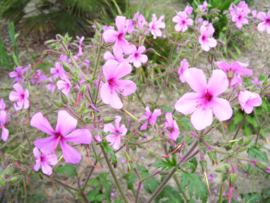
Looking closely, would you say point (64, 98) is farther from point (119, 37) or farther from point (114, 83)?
point (119, 37)

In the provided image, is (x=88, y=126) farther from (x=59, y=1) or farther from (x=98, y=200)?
(x=59, y=1)

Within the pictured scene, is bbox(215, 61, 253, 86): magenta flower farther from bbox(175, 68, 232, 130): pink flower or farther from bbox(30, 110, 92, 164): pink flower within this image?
bbox(30, 110, 92, 164): pink flower

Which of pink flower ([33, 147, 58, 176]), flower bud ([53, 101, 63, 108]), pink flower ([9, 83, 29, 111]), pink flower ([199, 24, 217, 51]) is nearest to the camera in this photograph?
flower bud ([53, 101, 63, 108])

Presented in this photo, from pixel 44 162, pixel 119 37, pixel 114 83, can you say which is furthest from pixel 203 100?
pixel 44 162

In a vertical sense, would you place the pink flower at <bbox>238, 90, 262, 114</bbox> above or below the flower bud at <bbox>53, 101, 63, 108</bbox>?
below

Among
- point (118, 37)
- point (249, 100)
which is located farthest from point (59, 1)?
point (249, 100)

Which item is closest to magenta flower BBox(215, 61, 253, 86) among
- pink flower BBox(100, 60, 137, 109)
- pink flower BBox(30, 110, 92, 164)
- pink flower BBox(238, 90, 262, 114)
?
pink flower BBox(238, 90, 262, 114)

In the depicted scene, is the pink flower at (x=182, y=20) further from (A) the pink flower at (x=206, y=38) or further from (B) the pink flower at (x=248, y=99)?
(B) the pink flower at (x=248, y=99)

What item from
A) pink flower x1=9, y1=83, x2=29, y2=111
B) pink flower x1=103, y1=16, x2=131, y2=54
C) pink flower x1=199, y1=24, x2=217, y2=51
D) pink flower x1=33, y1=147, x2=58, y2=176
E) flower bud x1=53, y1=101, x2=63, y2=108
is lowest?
pink flower x1=33, y1=147, x2=58, y2=176
